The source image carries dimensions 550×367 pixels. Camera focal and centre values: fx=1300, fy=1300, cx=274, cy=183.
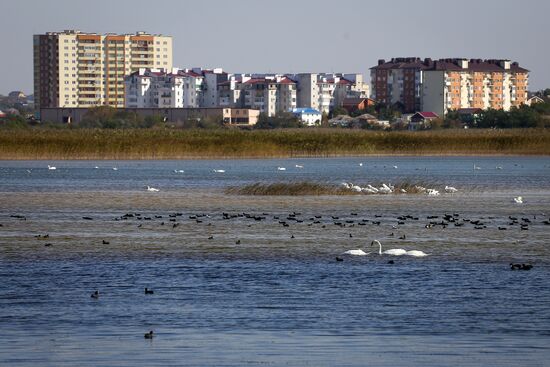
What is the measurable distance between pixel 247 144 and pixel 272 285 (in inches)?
2621

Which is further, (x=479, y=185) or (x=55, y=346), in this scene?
(x=479, y=185)

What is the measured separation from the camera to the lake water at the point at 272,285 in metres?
17.5

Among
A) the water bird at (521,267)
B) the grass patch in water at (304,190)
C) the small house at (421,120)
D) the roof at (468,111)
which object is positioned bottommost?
the grass patch in water at (304,190)

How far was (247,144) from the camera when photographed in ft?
294

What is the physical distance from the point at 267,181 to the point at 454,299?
4156 centimetres

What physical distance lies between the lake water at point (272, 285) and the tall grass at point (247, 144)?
126 feet

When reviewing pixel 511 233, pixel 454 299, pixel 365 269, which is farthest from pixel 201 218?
pixel 454 299

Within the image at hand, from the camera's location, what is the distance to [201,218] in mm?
38875

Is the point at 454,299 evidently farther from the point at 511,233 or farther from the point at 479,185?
the point at 479,185

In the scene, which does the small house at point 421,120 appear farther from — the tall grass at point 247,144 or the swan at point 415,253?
the swan at point 415,253

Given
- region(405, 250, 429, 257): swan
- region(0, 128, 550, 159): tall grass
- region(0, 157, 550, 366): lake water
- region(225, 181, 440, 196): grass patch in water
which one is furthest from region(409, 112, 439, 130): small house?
region(405, 250, 429, 257): swan

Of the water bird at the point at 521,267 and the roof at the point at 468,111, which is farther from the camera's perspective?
the roof at the point at 468,111

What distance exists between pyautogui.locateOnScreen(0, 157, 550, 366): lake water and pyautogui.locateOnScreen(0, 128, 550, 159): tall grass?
126 ft

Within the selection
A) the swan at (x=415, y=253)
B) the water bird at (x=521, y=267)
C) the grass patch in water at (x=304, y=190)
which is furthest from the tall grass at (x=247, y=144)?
the water bird at (x=521, y=267)
